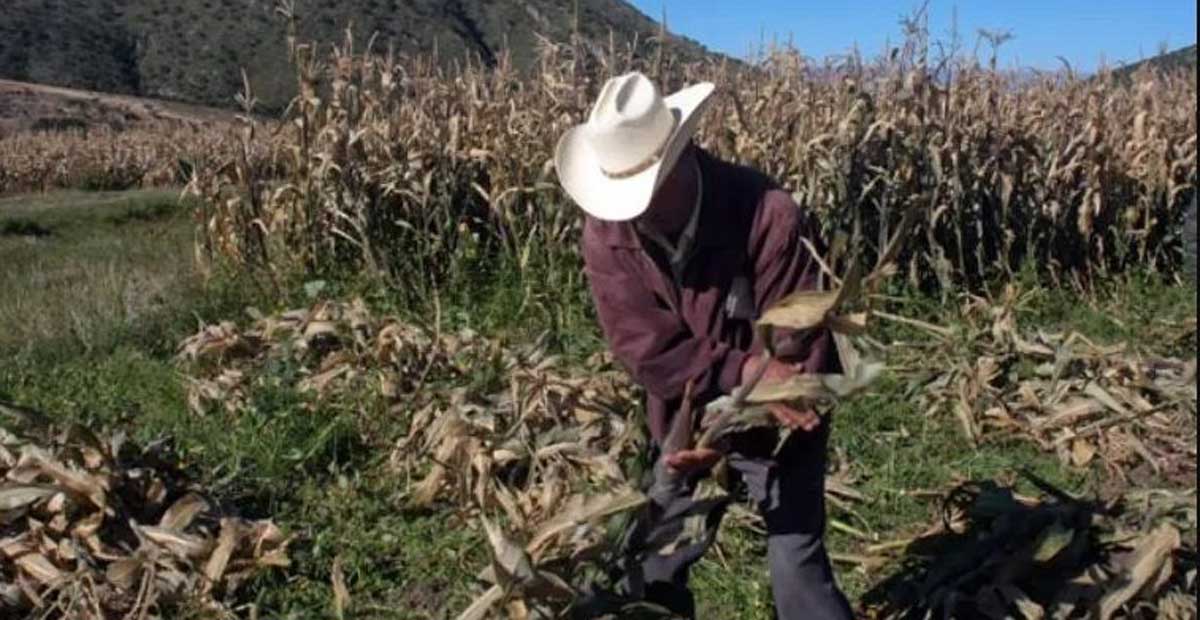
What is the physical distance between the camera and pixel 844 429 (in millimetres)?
5777

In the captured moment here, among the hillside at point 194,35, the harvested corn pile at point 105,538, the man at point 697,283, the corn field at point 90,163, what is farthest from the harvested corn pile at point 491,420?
the hillside at point 194,35

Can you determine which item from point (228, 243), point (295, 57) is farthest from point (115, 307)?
point (295, 57)

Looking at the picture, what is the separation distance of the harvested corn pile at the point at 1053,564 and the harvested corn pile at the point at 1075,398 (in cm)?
123

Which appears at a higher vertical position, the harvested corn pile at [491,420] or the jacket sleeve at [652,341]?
the jacket sleeve at [652,341]

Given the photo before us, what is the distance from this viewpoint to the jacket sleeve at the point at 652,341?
307 cm

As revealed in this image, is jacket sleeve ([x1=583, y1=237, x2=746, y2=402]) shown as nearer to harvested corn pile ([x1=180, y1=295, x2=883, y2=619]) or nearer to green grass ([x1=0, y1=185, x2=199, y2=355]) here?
harvested corn pile ([x1=180, y1=295, x2=883, y2=619])

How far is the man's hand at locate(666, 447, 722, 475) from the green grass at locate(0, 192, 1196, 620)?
3.97ft

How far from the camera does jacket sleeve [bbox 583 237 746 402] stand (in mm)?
3070

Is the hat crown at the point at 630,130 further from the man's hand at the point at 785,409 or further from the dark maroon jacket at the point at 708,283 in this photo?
the man's hand at the point at 785,409

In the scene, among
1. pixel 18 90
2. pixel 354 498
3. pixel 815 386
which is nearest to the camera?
pixel 815 386

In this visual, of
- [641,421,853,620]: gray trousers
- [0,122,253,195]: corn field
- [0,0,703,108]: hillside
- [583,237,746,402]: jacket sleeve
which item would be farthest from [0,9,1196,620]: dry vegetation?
[0,0,703,108]: hillside

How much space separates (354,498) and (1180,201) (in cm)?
653

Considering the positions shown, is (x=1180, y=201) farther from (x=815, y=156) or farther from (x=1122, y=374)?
(x=1122, y=374)

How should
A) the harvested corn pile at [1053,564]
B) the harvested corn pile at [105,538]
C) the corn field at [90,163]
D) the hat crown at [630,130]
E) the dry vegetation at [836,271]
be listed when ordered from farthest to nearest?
the corn field at [90,163], the harvested corn pile at [105,538], the dry vegetation at [836,271], the harvested corn pile at [1053,564], the hat crown at [630,130]
